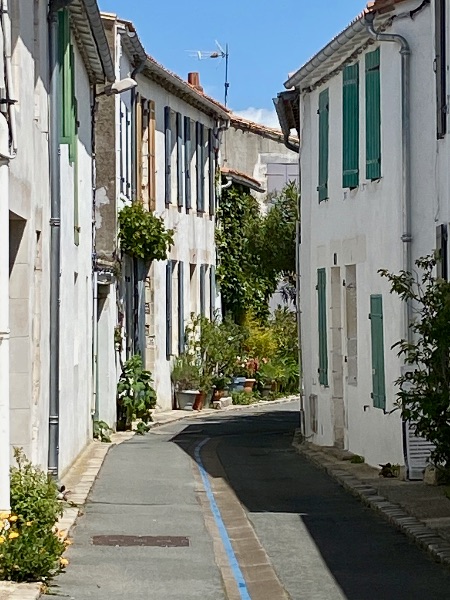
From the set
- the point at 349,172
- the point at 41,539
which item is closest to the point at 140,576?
the point at 41,539

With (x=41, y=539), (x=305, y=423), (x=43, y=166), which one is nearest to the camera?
(x=41, y=539)

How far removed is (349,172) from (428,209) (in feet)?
8.95

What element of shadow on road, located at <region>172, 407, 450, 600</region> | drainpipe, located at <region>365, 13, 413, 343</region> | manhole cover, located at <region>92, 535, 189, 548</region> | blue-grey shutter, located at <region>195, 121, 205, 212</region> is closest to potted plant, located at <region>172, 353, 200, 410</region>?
blue-grey shutter, located at <region>195, 121, 205, 212</region>

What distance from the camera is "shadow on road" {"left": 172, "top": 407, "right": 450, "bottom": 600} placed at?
29.9 ft

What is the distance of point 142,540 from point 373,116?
7567 mm

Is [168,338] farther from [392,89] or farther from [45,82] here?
[45,82]

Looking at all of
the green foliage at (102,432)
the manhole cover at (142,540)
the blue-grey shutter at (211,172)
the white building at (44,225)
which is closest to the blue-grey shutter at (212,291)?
the blue-grey shutter at (211,172)

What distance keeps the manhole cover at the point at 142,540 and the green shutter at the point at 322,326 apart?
339 inches

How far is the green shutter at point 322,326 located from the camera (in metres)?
19.4

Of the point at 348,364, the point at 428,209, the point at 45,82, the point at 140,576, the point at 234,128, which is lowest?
the point at 140,576

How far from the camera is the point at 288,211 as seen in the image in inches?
1297

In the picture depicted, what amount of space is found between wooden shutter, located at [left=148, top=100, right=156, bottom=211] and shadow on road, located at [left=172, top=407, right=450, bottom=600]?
578 cm

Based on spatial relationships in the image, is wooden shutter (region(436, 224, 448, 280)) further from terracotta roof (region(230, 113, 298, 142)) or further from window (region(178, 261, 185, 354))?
terracotta roof (region(230, 113, 298, 142))

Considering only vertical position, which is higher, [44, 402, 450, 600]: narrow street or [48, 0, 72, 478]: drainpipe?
[48, 0, 72, 478]: drainpipe
